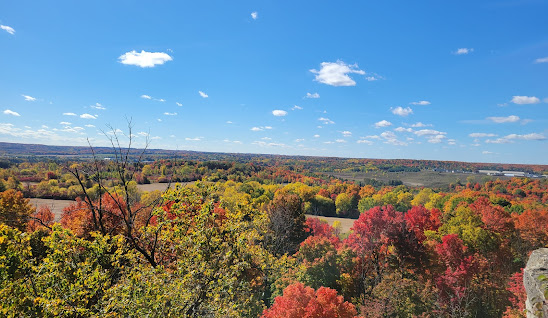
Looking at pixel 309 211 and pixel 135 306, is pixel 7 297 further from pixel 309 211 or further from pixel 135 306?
pixel 309 211

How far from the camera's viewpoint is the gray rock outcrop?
7.31m

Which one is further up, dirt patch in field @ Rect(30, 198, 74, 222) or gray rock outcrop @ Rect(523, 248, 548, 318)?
gray rock outcrop @ Rect(523, 248, 548, 318)

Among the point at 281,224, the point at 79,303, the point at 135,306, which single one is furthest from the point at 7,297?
the point at 281,224

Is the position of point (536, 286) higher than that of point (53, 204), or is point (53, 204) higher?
point (536, 286)

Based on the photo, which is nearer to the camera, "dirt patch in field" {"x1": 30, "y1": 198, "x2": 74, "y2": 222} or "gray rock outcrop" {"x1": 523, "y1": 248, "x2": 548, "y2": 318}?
"gray rock outcrop" {"x1": 523, "y1": 248, "x2": 548, "y2": 318}

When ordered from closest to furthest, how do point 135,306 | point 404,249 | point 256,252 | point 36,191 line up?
point 135,306 < point 256,252 < point 404,249 < point 36,191

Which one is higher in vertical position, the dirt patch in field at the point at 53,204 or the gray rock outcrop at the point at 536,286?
the gray rock outcrop at the point at 536,286

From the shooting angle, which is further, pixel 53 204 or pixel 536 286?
pixel 53 204

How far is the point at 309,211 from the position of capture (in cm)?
8812

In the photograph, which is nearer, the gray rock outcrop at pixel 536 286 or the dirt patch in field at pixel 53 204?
the gray rock outcrop at pixel 536 286

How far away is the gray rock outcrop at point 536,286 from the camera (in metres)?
7.31

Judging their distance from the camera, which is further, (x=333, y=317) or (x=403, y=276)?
(x=403, y=276)

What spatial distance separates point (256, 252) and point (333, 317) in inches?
336

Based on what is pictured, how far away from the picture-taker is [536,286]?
7.71 metres
